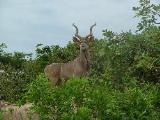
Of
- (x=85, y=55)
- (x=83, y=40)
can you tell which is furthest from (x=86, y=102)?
(x=83, y=40)

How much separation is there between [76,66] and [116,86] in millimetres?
11181

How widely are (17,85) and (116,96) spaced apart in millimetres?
18946

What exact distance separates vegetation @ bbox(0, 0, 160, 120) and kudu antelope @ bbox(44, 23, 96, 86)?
36.3 inches

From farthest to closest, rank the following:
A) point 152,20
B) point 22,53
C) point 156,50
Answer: point 22,53, point 152,20, point 156,50

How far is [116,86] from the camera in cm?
1462

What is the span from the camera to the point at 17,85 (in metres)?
29.0

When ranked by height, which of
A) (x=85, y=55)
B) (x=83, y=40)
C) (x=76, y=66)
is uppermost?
(x=83, y=40)

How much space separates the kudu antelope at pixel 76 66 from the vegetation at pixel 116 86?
92 cm

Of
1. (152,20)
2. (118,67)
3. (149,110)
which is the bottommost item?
(149,110)

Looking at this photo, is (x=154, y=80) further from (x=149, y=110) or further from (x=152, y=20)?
(x=149, y=110)

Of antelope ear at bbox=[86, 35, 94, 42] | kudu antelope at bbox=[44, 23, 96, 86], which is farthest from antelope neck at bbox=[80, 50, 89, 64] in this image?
antelope ear at bbox=[86, 35, 94, 42]

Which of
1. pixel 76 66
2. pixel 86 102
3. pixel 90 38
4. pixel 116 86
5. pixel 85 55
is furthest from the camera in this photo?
pixel 90 38

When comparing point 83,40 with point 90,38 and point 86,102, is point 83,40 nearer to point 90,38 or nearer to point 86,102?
point 90,38

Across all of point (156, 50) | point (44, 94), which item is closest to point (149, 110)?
point (44, 94)
